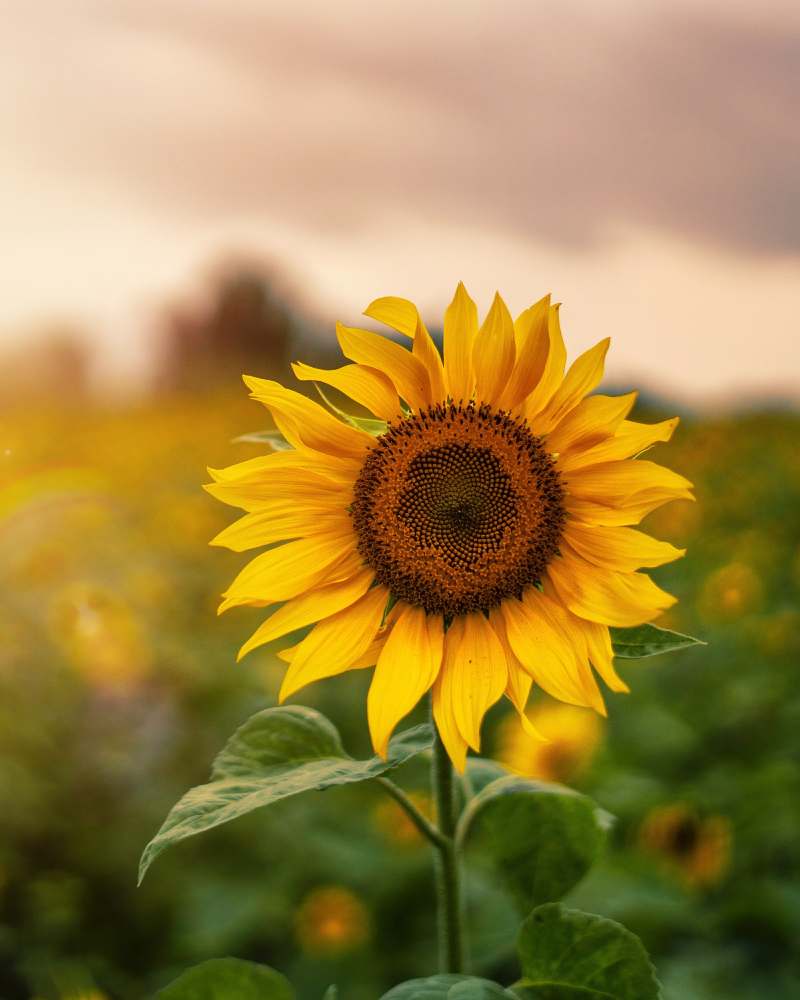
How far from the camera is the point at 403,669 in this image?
1.21m

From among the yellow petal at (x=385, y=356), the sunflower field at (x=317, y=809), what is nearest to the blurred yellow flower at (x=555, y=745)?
the sunflower field at (x=317, y=809)

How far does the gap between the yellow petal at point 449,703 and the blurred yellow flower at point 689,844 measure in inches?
78.0

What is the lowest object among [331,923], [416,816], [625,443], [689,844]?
[331,923]

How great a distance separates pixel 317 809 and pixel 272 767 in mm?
2083

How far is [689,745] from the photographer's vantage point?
138 inches

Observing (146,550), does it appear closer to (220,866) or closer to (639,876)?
(220,866)

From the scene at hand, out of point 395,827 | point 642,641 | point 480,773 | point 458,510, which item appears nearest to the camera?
point 642,641

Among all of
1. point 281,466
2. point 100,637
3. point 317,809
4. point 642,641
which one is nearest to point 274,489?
point 281,466

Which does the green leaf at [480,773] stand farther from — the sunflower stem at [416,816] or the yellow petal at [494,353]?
the yellow petal at [494,353]

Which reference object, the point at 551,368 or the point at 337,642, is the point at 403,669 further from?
the point at 551,368

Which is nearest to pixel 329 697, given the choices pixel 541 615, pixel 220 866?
pixel 220 866

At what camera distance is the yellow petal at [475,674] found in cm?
115

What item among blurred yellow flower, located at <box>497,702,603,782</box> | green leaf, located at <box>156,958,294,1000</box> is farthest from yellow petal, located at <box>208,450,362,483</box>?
blurred yellow flower, located at <box>497,702,603,782</box>

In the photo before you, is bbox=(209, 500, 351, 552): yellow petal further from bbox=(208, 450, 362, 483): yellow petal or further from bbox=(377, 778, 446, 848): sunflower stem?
bbox=(377, 778, 446, 848): sunflower stem
